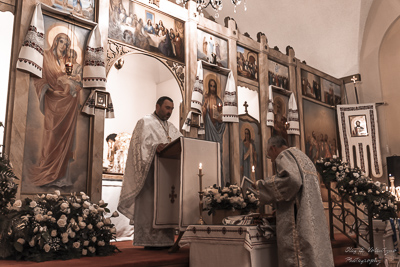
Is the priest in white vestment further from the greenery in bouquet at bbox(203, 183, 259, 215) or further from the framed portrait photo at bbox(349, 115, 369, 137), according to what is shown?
the framed portrait photo at bbox(349, 115, 369, 137)

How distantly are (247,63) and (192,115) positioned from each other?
3.09 meters

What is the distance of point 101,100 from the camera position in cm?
810

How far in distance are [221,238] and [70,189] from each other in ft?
12.8

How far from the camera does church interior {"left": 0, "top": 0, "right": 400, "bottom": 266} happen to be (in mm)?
5156

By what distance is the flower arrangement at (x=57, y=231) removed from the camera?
4.78m

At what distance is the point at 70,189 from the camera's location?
7473mm

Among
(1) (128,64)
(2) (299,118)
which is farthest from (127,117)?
(2) (299,118)

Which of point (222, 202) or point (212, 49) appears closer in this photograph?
point (222, 202)

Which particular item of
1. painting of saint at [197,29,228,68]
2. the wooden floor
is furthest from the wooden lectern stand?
painting of saint at [197,29,228,68]

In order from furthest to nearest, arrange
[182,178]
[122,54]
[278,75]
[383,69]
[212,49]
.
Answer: [383,69] < [278,75] < [212,49] < [122,54] < [182,178]

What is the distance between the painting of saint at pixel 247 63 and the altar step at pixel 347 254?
19.2 ft

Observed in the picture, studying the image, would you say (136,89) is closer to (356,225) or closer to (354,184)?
(354,184)

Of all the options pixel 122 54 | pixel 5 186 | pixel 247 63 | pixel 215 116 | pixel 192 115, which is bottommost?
pixel 5 186

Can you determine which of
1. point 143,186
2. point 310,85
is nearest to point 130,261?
point 143,186
